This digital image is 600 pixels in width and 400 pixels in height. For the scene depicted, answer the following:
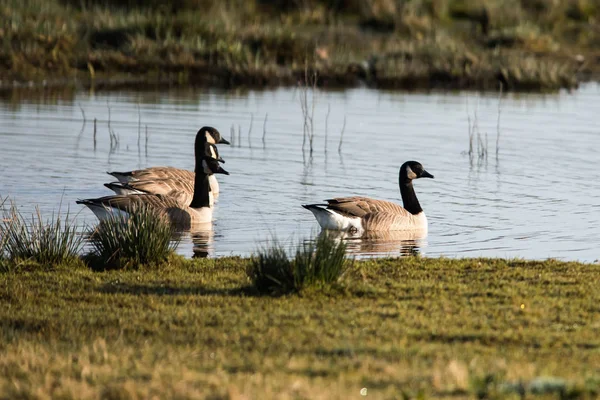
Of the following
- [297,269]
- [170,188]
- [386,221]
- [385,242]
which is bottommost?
[385,242]

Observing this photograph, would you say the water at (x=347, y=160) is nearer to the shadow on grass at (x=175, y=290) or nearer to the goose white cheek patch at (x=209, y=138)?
the goose white cheek patch at (x=209, y=138)

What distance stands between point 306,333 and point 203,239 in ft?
23.7

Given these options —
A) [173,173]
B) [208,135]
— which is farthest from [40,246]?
[208,135]

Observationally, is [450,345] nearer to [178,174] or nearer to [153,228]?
[153,228]

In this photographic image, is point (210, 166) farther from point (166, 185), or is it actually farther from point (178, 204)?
point (178, 204)

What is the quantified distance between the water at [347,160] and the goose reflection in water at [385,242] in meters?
0.05

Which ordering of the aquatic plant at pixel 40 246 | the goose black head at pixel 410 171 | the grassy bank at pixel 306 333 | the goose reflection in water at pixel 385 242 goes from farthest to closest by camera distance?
the goose black head at pixel 410 171
the goose reflection in water at pixel 385 242
the aquatic plant at pixel 40 246
the grassy bank at pixel 306 333

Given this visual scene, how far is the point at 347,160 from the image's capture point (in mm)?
23188

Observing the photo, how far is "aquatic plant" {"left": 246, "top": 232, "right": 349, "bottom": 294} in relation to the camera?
10219 millimetres

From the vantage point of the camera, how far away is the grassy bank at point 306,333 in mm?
6859

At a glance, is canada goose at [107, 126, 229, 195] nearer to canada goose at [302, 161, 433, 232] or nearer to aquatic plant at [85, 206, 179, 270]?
canada goose at [302, 161, 433, 232]

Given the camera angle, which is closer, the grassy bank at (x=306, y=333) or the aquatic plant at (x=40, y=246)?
the grassy bank at (x=306, y=333)

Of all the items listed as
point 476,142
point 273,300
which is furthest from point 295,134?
point 273,300

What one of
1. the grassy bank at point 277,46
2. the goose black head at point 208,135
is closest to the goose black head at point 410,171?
the goose black head at point 208,135
